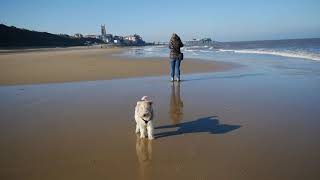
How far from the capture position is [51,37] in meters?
98.8

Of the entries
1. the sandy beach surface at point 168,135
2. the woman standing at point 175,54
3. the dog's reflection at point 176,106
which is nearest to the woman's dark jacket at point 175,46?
the woman standing at point 175,54

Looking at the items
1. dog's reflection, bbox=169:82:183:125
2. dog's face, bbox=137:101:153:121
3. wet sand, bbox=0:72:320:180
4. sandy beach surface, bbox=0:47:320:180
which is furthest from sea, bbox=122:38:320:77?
dog's face, bbox=137:101:153:121

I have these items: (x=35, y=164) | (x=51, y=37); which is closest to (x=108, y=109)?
(x=35, y=164)

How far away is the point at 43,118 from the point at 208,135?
330cm

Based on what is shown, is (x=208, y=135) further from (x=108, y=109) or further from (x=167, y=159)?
(x=108, y=109)

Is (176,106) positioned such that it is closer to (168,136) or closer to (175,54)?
(168,136)

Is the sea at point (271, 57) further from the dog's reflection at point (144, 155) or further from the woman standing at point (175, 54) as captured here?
the dog's reflection at point (144, 155)

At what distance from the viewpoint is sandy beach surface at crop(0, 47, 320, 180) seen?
3.83 meters

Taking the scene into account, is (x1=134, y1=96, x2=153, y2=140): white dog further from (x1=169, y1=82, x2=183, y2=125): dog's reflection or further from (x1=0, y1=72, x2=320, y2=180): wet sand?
(x1=169, y1=82, x2=183, y2=125): dog's reflection

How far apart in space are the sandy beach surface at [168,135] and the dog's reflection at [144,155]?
0.04ft

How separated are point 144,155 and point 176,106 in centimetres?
313

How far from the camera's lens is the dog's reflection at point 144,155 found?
12.4 ft

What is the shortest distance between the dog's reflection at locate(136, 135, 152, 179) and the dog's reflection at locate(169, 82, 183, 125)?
119 centimetres

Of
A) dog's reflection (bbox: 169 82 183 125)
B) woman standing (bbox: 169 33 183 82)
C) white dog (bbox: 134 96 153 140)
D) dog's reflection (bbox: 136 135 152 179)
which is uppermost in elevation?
woman standing (bbox: 169 33 183 82)
